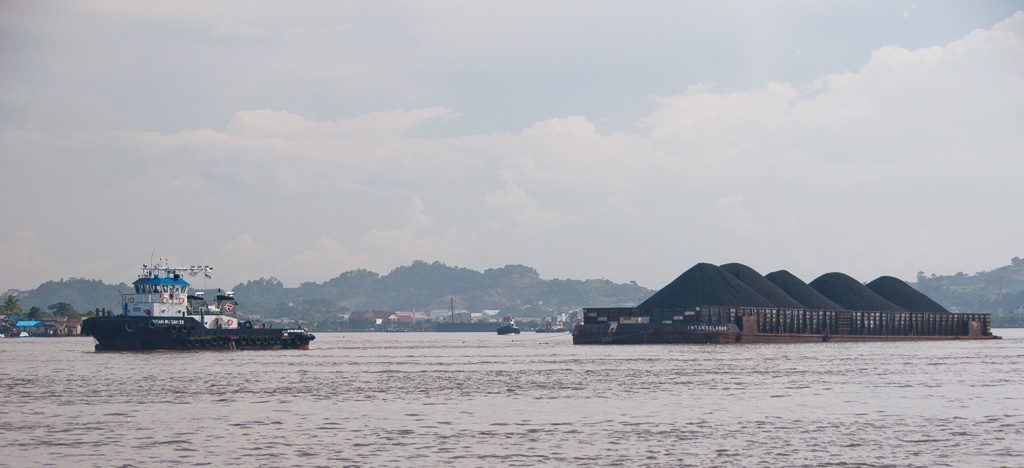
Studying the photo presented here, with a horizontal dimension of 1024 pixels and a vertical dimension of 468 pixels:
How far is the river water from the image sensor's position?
28250mm

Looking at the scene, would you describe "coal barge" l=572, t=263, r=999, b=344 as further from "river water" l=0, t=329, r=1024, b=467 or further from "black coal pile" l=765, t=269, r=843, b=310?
"river water" l=0, t=329, r=1024, b=467

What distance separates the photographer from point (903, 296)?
191 m

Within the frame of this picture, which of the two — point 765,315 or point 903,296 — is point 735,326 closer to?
point 765,315

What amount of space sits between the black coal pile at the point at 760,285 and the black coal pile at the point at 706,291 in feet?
13.7

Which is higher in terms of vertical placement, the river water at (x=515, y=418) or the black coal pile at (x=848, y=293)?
the black coal pile at (x=848, y=293)

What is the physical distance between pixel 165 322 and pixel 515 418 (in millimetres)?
65853

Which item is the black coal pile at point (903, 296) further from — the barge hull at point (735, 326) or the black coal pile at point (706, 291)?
the black coal pile at point (706, 291)

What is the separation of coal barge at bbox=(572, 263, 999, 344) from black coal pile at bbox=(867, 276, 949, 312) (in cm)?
37

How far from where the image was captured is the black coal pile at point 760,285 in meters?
155

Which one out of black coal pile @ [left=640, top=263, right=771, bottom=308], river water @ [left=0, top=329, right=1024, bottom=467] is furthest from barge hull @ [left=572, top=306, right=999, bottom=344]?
river water @ [left=0, top=329, right=1024, bottom=467]

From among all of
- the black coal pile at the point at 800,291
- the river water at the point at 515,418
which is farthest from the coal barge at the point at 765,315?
the river water at the point at 515,418

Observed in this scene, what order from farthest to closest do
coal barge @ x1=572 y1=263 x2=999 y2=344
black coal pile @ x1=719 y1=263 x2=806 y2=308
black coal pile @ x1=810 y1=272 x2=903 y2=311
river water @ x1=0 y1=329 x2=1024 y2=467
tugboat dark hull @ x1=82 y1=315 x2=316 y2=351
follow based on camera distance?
black coal pile @ x1=810 y1=272 x2=903 y2=311 < black coal pile @ x1=719 y1=263 x2=806 y2=308 < coal barge @ x1=572 y1=263 x2=999 y2=344 < tugboat dark hull @ x1=82 y1=315 x2=316 y2=351 < river water @ x1=0 y1=329 x2=1024 y2=467

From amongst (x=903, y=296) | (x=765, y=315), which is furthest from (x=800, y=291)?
(x=903, y=296)

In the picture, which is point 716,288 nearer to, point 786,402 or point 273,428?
point 786,402
